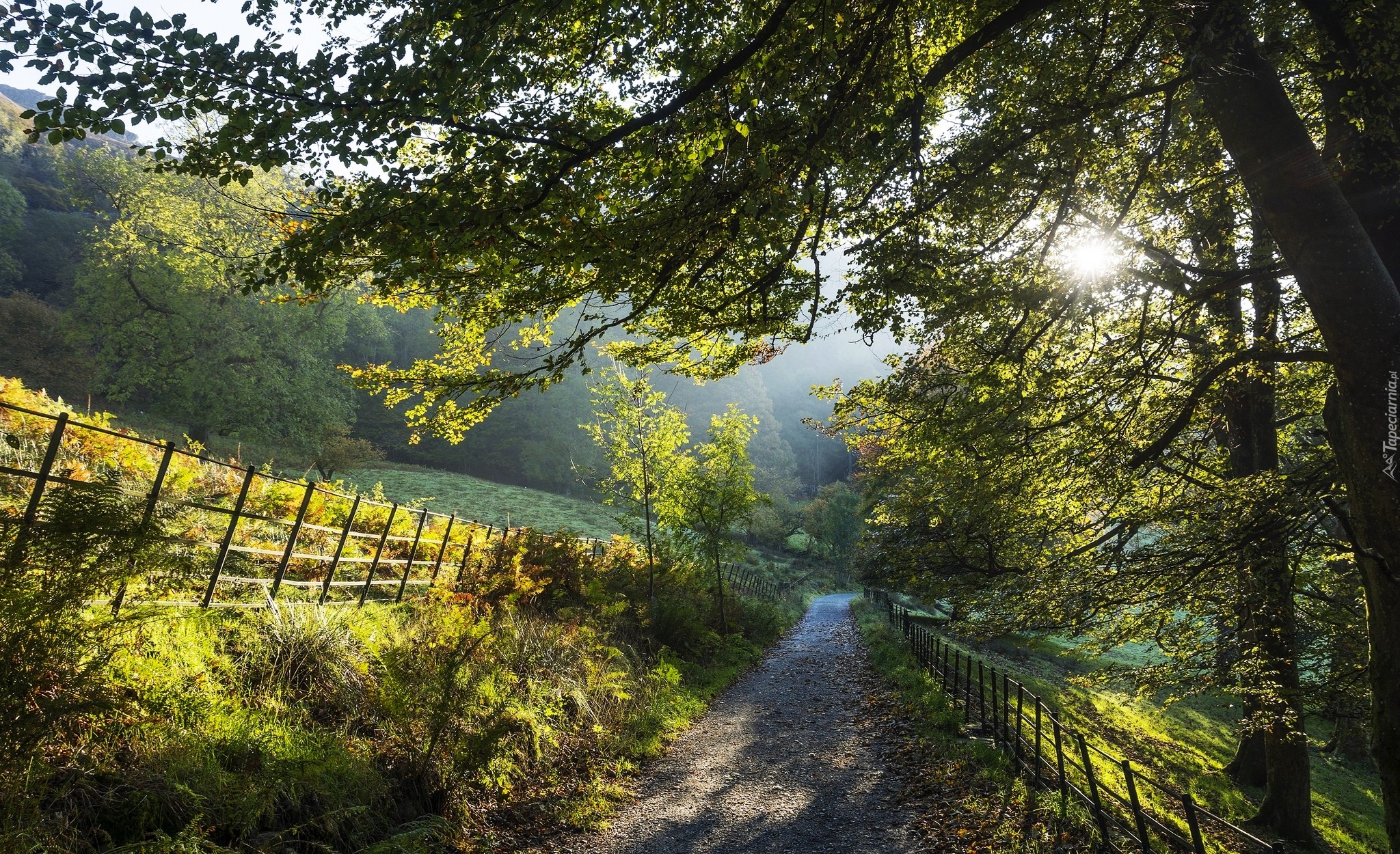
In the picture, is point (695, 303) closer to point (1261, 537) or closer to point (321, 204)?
point (321, 204)

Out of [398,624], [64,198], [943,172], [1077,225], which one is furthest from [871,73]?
[64,198]

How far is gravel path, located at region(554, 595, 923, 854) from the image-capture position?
6.01 meters

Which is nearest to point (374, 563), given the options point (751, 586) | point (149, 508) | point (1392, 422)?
point (149, 508)

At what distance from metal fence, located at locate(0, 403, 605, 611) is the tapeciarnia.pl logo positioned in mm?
7851

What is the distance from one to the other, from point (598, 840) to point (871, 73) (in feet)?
22.6

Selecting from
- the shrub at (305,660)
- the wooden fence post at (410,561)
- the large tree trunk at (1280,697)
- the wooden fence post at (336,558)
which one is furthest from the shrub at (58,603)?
the large tree trunk at (1280,697)

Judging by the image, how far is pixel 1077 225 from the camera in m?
7.25

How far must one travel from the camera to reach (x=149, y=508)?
4246mm

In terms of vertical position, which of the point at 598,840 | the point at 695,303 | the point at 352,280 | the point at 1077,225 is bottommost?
the point at 598,840

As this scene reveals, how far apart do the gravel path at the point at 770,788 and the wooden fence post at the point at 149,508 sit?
405 centimetres

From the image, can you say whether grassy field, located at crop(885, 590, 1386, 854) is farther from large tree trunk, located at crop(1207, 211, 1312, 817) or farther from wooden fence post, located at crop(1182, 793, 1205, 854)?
wooden fence post, located at crop(1182, 793, 1205, 854)

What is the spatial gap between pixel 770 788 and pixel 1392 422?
664 cm

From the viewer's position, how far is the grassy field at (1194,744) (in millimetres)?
10078

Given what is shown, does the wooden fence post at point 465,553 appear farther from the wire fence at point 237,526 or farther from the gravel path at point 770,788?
the gravel path at point 770,788
